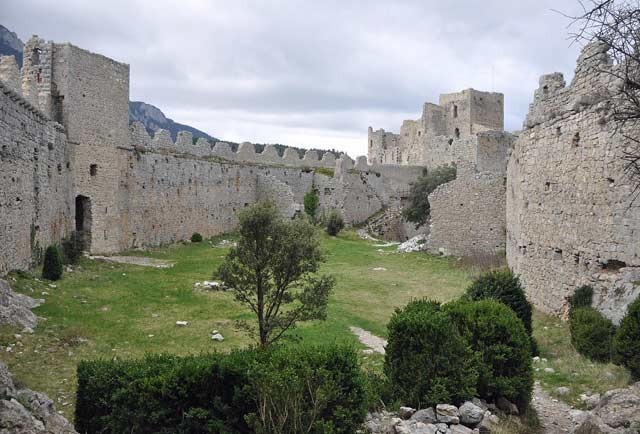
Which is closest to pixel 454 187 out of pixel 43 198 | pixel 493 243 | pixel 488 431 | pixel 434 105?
pixel 493 243

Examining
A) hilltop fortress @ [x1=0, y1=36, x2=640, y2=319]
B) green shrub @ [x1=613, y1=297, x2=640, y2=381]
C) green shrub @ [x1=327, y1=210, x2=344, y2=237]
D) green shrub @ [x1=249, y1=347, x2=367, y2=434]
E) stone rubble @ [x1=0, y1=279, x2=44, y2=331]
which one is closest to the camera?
green shrub @ [x1=249, y1=347, x2=367, y2=434]

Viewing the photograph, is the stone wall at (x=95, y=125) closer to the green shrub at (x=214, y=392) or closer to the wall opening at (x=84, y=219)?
the wall opening at (x=84, y=219)

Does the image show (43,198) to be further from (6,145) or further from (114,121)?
(114,121)

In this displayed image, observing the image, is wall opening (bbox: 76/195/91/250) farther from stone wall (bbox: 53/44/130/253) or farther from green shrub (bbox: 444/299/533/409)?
green shrub (bbox: 444/299/533/409)

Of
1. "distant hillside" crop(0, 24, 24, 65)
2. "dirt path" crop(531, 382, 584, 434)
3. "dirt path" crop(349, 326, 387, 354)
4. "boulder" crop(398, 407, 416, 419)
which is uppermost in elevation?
"distant hillside" crop(0, 24, 24, 65)

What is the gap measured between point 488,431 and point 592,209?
6.14 m

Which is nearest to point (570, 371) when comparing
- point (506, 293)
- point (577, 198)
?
point (506, 293)

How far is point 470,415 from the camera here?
6.92 metres

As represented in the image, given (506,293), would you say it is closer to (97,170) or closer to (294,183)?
(97,170)

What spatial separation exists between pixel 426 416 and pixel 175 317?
324 inches

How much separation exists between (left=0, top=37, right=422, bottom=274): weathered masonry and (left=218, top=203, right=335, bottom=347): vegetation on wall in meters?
7.37

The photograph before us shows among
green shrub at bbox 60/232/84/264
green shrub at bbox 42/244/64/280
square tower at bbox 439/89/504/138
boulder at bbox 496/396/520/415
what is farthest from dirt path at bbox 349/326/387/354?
square tower at bbox 439/89/504/138

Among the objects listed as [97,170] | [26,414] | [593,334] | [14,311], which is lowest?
[14,311]

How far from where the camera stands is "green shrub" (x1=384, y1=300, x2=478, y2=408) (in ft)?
24.0
